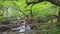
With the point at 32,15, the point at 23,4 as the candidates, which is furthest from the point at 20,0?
the point at 32,15

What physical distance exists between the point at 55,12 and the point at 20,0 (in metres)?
1.24

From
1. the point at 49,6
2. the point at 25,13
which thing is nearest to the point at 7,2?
the point at 25,13

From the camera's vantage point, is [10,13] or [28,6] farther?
[10,13]

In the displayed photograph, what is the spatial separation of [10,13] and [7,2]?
2.44 feet

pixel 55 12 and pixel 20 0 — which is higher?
pixel 20 0

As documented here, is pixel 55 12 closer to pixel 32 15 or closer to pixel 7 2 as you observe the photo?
pixel 32 15

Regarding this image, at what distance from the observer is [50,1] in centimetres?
530

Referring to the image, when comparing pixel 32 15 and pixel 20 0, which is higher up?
pixel 20 0

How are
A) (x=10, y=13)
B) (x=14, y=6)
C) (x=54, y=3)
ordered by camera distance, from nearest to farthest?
(x=54, y=3) < (x=14, y=6) < (x=10, y=13)

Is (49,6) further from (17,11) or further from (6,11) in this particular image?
(6,11)

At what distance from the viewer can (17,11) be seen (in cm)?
563

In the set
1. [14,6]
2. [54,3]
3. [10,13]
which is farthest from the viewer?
[10,13]

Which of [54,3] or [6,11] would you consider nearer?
[54,3]

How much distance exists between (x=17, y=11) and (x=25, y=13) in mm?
308
